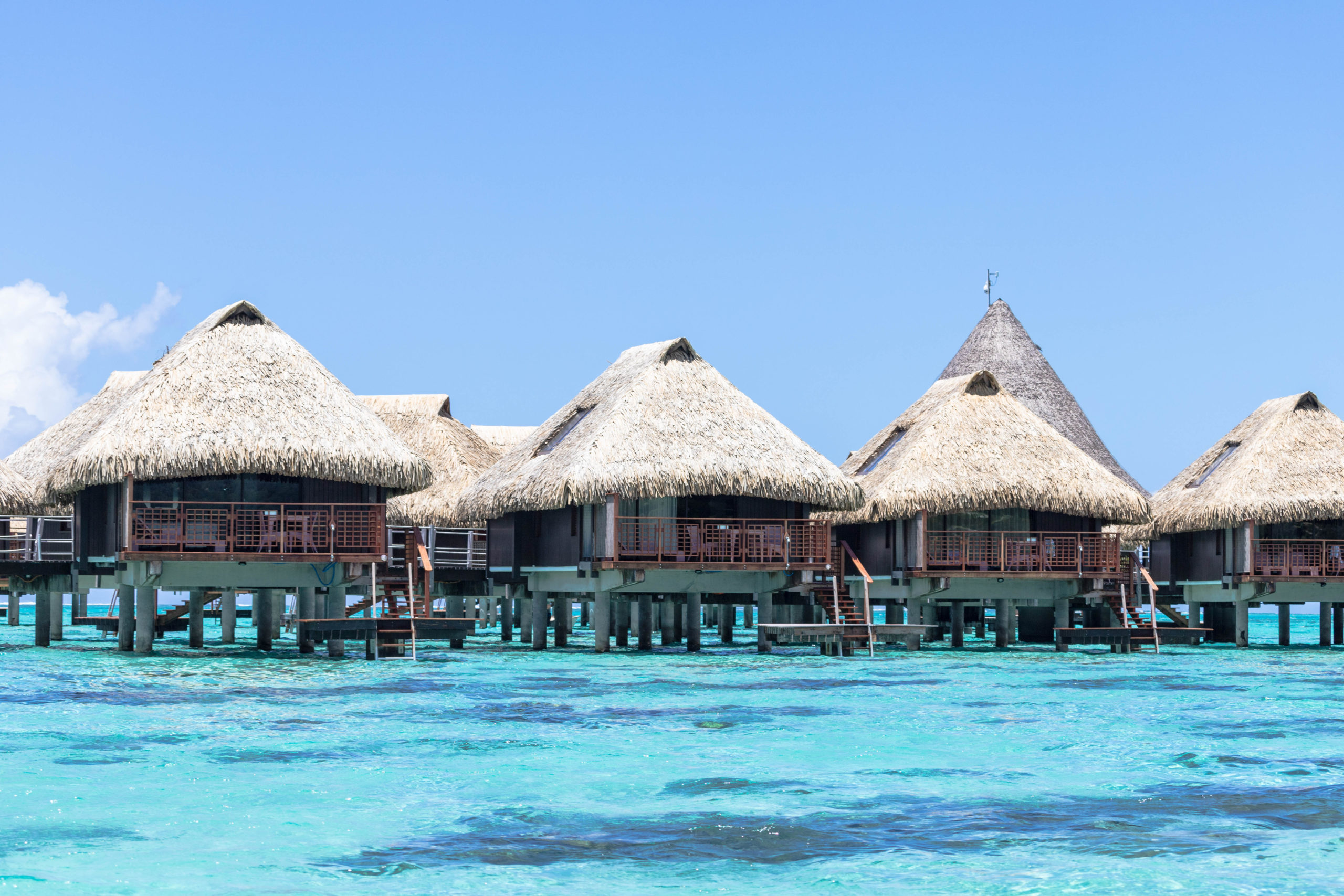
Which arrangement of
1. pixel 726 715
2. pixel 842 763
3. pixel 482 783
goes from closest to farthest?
1. pixel 482 783
2. pixel 842 763
3. pixel 726 715

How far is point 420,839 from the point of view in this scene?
11.0 m

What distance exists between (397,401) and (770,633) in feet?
45.7

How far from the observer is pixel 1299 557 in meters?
36.0

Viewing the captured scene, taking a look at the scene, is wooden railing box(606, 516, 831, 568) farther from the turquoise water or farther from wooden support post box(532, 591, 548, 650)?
the turquoise water

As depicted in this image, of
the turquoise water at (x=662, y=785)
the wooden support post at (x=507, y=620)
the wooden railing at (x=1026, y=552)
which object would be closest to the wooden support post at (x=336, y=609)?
the turquoise water at (x=662, y=785)

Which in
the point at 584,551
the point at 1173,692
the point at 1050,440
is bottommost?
the point at 1173,692

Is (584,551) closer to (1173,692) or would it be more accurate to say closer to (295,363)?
(295,363)

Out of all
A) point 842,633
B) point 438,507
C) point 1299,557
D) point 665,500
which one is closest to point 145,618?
point 438,507

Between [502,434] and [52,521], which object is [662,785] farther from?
[502,434]

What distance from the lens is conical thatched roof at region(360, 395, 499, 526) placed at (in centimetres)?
3606

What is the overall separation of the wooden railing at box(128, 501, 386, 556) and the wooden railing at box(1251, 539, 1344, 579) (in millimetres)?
19309

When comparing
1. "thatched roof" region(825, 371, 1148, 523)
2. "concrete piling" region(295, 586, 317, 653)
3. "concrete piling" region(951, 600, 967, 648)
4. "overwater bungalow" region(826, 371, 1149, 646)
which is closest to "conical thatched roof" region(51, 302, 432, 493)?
"concrete piling" region(295, 586, 317, 653)

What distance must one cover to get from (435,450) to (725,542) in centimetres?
1162

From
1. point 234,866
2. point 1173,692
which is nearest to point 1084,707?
point 1173,692
